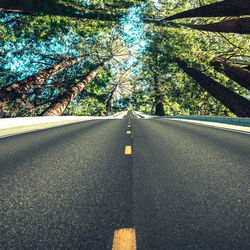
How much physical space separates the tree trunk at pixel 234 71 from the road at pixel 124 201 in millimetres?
11006

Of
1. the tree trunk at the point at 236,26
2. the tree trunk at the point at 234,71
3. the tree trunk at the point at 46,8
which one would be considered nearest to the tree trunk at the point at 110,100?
the tree trunk at the point at 46,8

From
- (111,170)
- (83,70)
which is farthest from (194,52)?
(111,170)

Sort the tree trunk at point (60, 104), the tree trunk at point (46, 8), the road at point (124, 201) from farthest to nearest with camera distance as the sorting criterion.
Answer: the tree trunk at point (60, 104), the tree trunk at point (46, 8), the road at point (124, 201)

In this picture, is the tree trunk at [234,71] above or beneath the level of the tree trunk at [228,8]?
beneath

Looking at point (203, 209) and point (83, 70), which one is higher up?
point (83, 70)

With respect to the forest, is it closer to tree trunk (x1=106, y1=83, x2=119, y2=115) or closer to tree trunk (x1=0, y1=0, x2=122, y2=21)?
tree trunk (x1=0, y1=0, x2=122, y2=21)

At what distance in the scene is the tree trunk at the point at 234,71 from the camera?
15.0 meters

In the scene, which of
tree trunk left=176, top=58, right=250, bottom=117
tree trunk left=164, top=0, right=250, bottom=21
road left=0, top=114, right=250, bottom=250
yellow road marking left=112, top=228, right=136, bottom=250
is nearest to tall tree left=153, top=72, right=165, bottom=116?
tree trunk left=176, top=58, right=250, bottom=117

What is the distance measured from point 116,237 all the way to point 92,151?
14.6 ft

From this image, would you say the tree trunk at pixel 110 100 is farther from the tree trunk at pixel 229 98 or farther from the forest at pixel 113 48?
the tree trunk at pixel 229 98

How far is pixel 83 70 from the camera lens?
1181 inches

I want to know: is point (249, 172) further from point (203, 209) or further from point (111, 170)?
point (111, 170)

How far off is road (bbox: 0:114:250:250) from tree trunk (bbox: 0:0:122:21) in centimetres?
1215

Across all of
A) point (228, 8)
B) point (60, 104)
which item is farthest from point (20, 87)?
point (228, 8)
